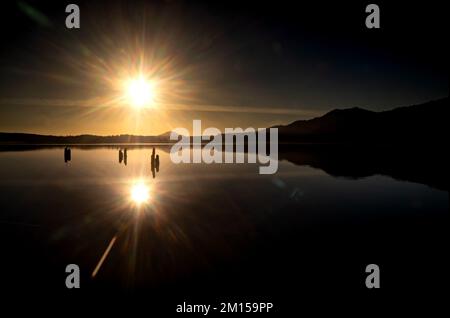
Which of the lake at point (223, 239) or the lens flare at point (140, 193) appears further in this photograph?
the lens flare at point (140, 193)

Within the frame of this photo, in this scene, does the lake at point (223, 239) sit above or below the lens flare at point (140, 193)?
below

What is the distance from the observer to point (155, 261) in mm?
8977

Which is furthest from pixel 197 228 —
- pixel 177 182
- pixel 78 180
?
pixel 78 180

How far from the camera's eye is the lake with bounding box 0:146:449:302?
26.4ft

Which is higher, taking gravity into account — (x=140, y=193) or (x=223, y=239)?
(x=140, y=193)

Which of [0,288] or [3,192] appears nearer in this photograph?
[0,288]

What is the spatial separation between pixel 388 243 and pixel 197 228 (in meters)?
6.85

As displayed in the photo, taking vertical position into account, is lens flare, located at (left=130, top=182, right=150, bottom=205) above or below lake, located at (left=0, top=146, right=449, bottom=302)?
above

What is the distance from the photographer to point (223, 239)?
11.2 metres

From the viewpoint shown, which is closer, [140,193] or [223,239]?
[223,239]

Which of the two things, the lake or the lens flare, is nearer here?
the lake

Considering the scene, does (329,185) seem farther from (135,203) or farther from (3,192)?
(3,192)

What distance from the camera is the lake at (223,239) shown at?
8.04 meters
